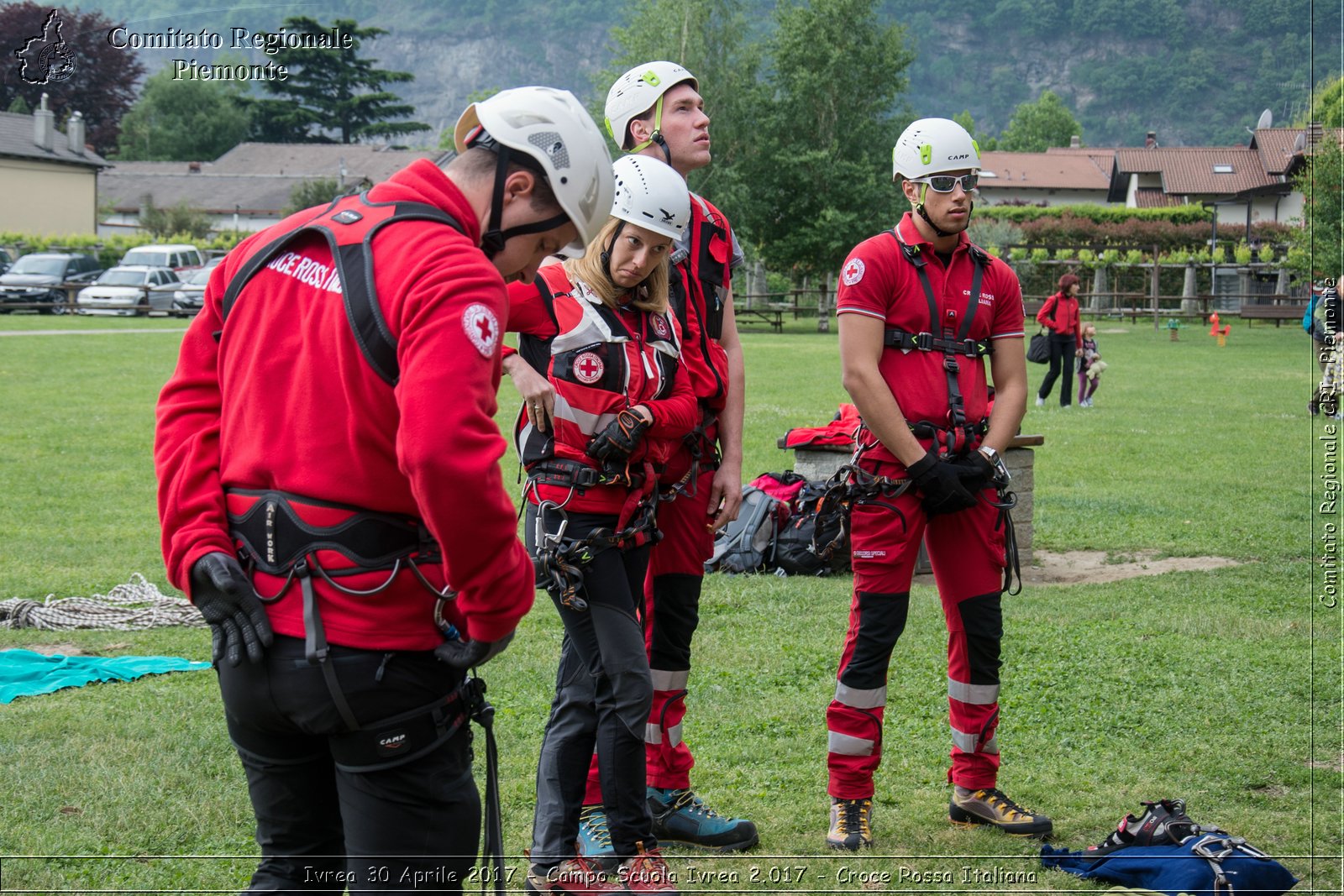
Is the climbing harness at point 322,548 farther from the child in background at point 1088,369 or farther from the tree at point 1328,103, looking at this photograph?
the tree at point 1328,103

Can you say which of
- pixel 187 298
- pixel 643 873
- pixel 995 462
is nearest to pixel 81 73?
pixel 187 298

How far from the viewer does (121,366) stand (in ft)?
82.4

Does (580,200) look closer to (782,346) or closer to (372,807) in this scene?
(372,807)

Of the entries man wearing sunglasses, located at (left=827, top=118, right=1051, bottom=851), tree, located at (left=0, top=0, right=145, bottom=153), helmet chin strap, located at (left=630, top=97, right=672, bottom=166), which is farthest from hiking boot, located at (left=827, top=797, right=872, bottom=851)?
tree, located at (left=0, top=0, right=145, bottom=153)

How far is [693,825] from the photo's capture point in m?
4.82

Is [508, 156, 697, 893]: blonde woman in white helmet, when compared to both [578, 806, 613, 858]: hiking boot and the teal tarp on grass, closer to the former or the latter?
[578, 806, 613, 858]: hiking boot

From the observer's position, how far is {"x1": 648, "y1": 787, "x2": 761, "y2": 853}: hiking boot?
188 inches

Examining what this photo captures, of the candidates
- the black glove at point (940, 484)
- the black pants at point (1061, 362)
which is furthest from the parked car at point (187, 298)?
the black glove at point (940, 484)

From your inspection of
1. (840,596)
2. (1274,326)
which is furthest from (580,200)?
(1274,326)

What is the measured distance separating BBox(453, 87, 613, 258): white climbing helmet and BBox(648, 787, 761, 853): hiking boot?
8.78 feet

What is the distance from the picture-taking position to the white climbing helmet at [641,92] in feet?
16.4

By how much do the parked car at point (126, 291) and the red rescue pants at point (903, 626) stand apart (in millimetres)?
42253

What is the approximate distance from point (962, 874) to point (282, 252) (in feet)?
10.9

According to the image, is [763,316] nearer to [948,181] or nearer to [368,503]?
[948,181]
